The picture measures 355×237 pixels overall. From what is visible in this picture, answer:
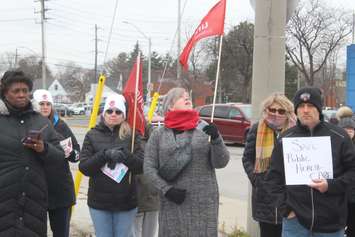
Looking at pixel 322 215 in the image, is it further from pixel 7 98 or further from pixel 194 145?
pixel 7 98

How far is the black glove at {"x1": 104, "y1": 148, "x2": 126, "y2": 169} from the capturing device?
15.9 feet

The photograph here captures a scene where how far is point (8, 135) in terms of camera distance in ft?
13.4

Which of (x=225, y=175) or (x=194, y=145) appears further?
(x=225, y=175)

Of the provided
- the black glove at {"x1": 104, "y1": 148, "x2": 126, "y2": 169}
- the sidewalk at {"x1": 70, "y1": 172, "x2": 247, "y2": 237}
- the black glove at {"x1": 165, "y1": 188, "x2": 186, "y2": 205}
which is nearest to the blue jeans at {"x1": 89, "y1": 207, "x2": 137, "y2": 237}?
the black glove at {"x1": 104, "y1": 148, "x2": 126, "y2": 169}

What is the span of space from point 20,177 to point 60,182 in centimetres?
112

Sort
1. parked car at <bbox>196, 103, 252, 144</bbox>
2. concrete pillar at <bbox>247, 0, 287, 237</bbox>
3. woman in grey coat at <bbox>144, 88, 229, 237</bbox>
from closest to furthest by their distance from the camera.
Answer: woman in grey coat at <bbox>144, 88, 229, 237</bbox>, concrete pillar at <bbox>247, 0, 287, 237</bbox>, parked car at <bbox>196, 103, 252, 144</bbox>

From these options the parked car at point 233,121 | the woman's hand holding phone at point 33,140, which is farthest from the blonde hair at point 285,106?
the parked car at point 233,121

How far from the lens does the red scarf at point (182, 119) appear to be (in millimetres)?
4398

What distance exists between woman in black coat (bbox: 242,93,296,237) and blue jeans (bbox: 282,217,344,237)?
59 centimetres

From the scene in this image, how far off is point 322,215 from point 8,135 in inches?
89.5

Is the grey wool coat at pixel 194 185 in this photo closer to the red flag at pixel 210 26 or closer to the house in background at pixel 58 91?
the red flag at pixel 210 26

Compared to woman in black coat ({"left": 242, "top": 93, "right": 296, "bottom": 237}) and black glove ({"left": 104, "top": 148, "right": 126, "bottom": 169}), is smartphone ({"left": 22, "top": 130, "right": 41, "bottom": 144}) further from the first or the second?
woman in black coat ({"left": 242, "top": 93, "right": 296, "bottom": 237})

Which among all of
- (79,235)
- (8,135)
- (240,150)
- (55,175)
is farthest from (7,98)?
(240,150)

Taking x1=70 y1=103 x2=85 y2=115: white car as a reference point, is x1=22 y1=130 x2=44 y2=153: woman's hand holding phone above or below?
above
